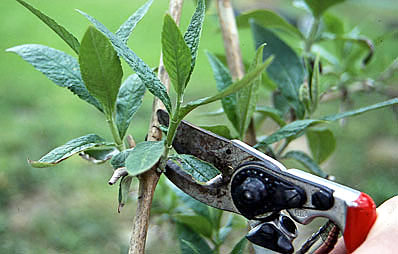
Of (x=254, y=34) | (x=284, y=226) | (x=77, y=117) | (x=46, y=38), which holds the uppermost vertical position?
(x=254, y=34)

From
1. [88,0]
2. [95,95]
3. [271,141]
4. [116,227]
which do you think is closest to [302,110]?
[271,141]

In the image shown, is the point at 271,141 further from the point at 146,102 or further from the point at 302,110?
the point at 146,102

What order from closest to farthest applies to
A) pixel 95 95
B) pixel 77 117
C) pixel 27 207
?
1. pixel 95 95
2. pixel 27 207
3. pixel 77 117

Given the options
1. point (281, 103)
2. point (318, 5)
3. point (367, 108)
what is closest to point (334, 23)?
point (318, 5)

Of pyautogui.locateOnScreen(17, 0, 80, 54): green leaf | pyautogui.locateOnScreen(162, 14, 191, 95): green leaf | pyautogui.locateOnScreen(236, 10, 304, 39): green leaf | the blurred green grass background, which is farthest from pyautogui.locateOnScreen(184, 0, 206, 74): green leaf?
the blurred green grass background

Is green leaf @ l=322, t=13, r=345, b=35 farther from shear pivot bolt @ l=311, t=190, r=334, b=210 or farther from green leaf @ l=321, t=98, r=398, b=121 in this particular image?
shear pivot bolt @ l=311, t=190, r=334, b=210

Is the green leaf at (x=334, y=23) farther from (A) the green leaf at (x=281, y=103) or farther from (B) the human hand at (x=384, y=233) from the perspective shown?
(B) the human hand at (x=384, y=233)
